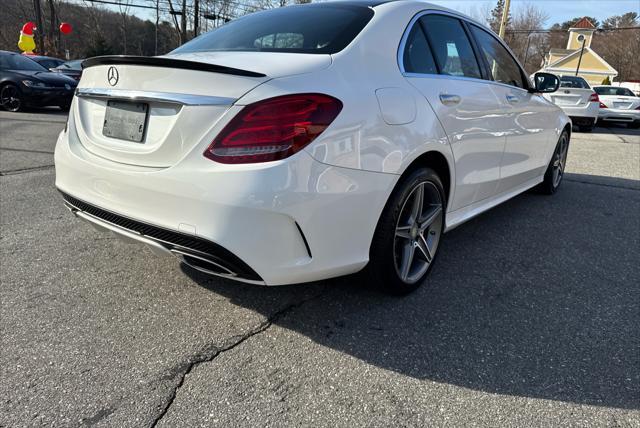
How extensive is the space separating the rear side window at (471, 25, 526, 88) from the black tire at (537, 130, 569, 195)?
1.37 metres

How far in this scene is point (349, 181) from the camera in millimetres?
2090

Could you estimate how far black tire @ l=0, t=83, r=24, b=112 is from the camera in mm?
11098

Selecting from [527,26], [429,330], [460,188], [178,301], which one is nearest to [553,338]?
[429,330]

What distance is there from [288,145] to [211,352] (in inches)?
40.1

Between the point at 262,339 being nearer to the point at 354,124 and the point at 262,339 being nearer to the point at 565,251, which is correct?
the point at 354,124

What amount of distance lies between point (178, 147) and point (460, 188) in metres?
1.84

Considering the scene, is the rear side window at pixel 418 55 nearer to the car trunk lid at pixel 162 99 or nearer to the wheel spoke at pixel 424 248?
the car trunk lid at pixel 162 99

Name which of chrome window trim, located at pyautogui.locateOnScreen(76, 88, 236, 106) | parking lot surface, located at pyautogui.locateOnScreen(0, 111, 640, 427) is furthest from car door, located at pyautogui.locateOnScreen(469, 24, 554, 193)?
chrome window trim, located at pyautogui.locateOnScreen(76, 88, 236, 106)

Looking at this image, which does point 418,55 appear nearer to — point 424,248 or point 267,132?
point 424,248

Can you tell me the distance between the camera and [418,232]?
2811 millimetres

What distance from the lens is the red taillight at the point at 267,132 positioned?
6.23ft

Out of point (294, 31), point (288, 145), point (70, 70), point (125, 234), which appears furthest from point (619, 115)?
point (70, 70)

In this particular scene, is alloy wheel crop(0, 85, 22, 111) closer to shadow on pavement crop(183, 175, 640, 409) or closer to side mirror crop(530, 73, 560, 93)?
shadow on pavement crop(183, 175, 640, 409)

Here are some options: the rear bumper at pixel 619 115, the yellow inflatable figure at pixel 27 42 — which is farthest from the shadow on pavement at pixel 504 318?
the yellow inflatable figure at pixel 27 42
